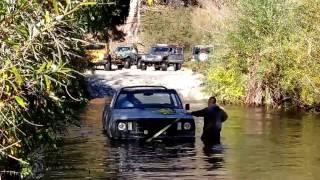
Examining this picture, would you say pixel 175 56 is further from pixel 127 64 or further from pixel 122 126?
pixel 122 126

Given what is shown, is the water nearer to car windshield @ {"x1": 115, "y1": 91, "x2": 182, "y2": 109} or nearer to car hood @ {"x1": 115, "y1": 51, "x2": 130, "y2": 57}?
car windshield @ {"x1": 115, "y1": 91, "x2": 182, "y2": 109}

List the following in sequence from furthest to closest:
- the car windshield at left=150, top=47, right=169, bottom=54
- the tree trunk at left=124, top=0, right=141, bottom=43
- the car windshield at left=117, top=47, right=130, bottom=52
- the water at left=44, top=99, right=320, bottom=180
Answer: the tree trunk at left=124, top=0, right=141, bottom=43, the car windshield at left=117, top=47, right=130, bottom=52, the car windshield at left=150, top=47, right=169, bottom=54, the water at left=44, top=99, right=320, bottom=180

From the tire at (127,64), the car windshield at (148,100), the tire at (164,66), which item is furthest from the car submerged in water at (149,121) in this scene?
the tire at (127,64)

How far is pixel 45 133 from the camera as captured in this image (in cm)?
813

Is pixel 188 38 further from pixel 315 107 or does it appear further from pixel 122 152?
pixel 122 152

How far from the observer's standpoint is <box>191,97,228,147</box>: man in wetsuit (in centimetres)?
1812

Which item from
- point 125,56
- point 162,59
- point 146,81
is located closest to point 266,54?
point 146,81

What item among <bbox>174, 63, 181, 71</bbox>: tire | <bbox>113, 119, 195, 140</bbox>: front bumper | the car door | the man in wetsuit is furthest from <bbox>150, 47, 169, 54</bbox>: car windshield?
<bbox>113, 119, 195, 140</bbox>: front bumper

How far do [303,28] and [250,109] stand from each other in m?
4.35

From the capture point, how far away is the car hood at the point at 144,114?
711 inches

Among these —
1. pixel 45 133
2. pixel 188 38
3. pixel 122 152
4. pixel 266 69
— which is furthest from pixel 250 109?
pixel 188 38

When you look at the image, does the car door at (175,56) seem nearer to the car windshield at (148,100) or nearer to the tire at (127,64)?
the tire at (127,64)

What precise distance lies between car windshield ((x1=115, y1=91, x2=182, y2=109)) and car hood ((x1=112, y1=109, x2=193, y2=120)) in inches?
17.4

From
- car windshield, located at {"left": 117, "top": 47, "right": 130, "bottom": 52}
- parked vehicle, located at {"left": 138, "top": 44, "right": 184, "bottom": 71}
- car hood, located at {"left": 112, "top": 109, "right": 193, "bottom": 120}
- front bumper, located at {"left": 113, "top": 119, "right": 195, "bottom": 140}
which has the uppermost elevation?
car hood, located at {"left": 112, "top": 109, "right": 193, "bottom": 120}
